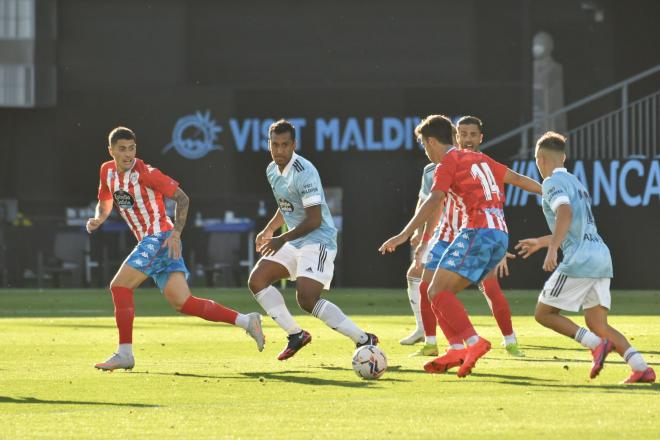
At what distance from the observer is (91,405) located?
978cm

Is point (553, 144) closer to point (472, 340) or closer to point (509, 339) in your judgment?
point (472, 340)

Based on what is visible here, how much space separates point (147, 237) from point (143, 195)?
326mm

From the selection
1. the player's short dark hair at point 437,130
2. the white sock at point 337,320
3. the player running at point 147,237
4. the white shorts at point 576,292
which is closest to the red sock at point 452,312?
the white shorts at point 576,292

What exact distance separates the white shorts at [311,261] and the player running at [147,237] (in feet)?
1.93

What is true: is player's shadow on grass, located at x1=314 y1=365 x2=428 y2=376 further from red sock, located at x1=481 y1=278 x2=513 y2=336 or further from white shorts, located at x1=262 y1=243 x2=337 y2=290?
red sock, located at x1=481 y1=278 x2=513 y2=336

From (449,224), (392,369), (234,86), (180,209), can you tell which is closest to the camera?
(392,369)

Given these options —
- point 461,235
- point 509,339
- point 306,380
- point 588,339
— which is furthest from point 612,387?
point 509,339

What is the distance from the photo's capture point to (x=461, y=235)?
11.4 m

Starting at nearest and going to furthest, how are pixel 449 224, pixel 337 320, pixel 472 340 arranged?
pixel 472 340
pixel 337 320
pixel 449 224

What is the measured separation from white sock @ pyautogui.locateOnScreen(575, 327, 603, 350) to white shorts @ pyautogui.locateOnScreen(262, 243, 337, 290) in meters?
2.20

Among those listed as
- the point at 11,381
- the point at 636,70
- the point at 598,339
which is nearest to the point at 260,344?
the point at 11,381

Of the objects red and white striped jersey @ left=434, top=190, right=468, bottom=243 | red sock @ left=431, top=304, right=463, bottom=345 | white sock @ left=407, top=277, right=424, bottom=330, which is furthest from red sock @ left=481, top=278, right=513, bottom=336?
red sock @ left=431, top=304, right=463, bottom=345

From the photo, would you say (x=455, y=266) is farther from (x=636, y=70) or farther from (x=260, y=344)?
(x=636, y=70)

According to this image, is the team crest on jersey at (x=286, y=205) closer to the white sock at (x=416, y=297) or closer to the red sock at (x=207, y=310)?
the red sock at (x=207, y=310)
